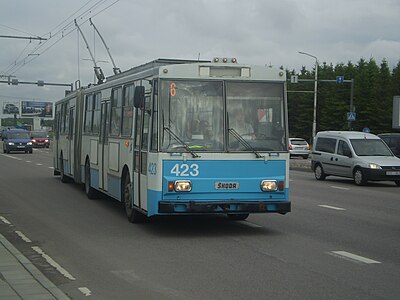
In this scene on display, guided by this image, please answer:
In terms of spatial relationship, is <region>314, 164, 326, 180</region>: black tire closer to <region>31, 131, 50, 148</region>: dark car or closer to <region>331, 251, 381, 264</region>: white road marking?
<region>331, 251, 381, 264</region>: white road marking

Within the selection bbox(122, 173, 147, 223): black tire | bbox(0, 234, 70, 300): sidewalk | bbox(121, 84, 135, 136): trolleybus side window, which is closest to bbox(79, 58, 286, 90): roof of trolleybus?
bbox(121, 84, 135, 136): trolleybus side window

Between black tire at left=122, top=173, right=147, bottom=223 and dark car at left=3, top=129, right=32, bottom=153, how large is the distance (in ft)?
133

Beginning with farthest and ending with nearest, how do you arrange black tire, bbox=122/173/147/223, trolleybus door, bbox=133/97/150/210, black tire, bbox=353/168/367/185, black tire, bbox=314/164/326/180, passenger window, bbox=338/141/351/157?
black tire, bbox=314/164/326/180, passenger window, bbox=338/141/351/157, black tire, bbox=353/168/367/185, black tire, bbox=122/173/147/223, trolleybus door, bbox=133/97/150/210

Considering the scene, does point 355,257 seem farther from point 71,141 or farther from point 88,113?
point 71,141

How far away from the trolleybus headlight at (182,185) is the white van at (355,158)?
1309cm

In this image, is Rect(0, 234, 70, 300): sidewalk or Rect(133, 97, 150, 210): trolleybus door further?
Rect(133, 97, 150, 210): trolleybus door

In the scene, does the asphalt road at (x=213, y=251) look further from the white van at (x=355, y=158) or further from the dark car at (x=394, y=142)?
the dark car at (x=394, y=142)

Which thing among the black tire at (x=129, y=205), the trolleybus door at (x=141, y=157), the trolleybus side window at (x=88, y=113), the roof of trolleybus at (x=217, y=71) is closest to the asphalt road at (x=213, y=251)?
the black tire at (x=129, y=205)

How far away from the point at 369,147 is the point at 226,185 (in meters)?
14.1

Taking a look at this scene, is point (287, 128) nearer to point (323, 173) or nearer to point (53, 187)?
point (53, 187)

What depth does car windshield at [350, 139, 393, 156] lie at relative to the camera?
23.4 meters

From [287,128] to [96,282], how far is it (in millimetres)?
4773

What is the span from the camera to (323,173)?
25.3m

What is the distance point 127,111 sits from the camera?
12.9m
